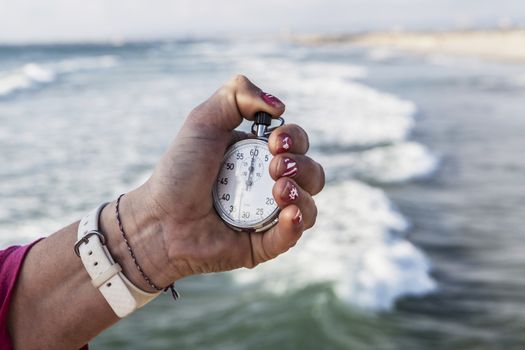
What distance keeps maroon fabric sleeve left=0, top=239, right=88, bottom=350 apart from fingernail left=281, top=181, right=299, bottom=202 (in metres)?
0.74

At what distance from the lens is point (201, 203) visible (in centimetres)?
197

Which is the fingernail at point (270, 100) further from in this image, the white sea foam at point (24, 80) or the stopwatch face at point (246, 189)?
the white sea foam at point (24, 80)

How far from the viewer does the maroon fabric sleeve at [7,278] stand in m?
1.76

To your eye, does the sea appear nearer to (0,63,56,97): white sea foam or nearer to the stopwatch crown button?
the stopwatch crown button

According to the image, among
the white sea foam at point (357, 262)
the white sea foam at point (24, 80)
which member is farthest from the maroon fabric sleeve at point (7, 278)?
the white sea foam at point (24, 80)

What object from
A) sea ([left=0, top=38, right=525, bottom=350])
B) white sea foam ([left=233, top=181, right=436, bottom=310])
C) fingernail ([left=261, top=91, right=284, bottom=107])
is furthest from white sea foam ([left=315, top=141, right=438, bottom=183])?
fingernail ([left=261, top=91, right=284, bottom=107])

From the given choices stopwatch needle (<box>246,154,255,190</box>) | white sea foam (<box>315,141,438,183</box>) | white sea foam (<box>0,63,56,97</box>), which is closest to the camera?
stopwatch needle (<box>246,154,255,190</box>)

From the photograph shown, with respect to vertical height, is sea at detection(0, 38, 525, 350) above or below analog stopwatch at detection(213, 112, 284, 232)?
below

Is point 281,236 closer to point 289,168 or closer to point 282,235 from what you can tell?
point 282,235

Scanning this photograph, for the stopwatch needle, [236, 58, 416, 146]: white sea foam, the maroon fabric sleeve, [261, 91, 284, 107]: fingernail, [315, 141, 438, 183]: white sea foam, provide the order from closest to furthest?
the maroon fabric sleeve → [261, 91, 284, 107]: fingernail → the stopwatch needle → [315, 141, 438, 183]: white sea foam → [236, 58, 416, 146]: white sea foam

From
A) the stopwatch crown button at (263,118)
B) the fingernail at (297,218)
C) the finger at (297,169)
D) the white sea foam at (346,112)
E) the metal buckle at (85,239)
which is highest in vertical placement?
the stopwatch crown button at (263,118)

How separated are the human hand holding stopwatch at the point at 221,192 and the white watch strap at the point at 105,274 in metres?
0.11

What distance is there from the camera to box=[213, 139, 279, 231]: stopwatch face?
1915mm

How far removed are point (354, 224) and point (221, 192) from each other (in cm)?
509
